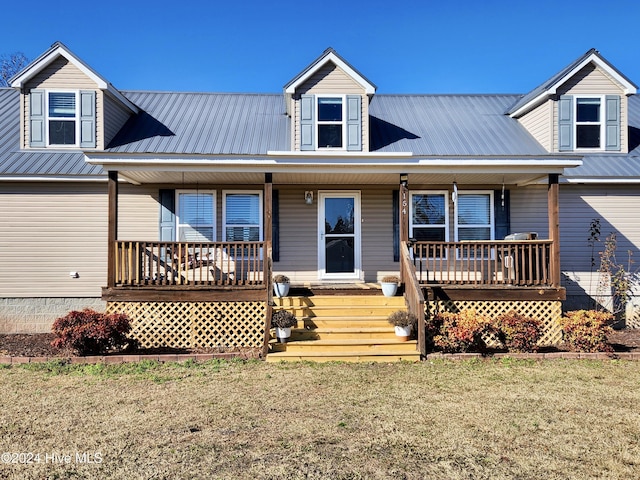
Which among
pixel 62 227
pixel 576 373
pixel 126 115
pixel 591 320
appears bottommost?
pixel 576 373

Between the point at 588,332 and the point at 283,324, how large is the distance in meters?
5.20

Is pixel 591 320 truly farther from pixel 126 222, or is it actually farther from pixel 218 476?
pixel 126 222

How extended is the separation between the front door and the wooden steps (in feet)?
5.69

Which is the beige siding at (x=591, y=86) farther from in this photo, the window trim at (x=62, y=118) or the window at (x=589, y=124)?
the window trim at (x=62, y=118)

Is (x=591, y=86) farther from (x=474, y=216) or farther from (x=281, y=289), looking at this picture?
(x=281, y=289)

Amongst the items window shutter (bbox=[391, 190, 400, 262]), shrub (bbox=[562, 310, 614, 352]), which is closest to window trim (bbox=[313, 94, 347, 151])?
window shutter (bbox=[391, 190, 400, 262])

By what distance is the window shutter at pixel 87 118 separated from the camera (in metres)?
11.0

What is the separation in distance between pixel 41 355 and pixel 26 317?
118 inches

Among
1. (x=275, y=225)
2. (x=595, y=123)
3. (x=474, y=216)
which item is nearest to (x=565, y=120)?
(x=595, y=123)

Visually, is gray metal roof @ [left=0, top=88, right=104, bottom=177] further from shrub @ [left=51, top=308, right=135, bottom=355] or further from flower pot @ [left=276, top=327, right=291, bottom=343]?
flower pot @ [left=276, top=327, right=291, bottom=343]

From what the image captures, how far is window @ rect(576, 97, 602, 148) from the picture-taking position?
11516mm

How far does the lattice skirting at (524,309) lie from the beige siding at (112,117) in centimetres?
824

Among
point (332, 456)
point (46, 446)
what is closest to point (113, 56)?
point (46, 446)

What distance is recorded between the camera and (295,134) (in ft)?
35.4
